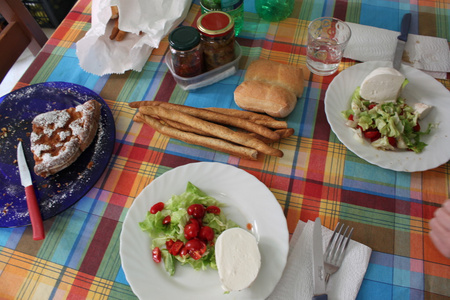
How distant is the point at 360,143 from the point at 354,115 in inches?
4.4

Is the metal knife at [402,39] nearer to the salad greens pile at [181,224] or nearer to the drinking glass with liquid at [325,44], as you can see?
the drinking glass with liquid at [325,44]

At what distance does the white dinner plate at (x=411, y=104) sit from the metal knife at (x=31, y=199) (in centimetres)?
105

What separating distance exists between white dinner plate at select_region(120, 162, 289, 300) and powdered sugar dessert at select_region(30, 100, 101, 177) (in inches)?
12.9

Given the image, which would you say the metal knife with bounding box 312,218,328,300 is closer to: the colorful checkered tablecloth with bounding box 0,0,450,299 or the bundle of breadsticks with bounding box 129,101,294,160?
the colorful checkered tablecloth with bounding box 0,0,450,299

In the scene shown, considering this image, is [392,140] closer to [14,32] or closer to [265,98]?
[265,98]

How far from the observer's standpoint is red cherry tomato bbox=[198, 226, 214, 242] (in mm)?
1024

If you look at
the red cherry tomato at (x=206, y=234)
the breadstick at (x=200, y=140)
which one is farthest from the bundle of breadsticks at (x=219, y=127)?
the red cherry tomato at (x=206, y=234)

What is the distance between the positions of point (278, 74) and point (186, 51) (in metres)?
0.38

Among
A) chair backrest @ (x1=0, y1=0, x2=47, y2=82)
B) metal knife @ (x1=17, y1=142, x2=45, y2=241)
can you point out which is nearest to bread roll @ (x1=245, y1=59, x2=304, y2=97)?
metal knife @ (x1=17, y1=142, x2=45, y2=241)

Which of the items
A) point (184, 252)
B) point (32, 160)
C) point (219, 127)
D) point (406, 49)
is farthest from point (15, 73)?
point (406, 49)

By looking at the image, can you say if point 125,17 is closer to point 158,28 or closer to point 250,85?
point 158,28

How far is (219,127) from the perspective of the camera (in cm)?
127

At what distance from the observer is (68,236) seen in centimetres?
115

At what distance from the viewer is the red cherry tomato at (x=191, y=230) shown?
102 cm
